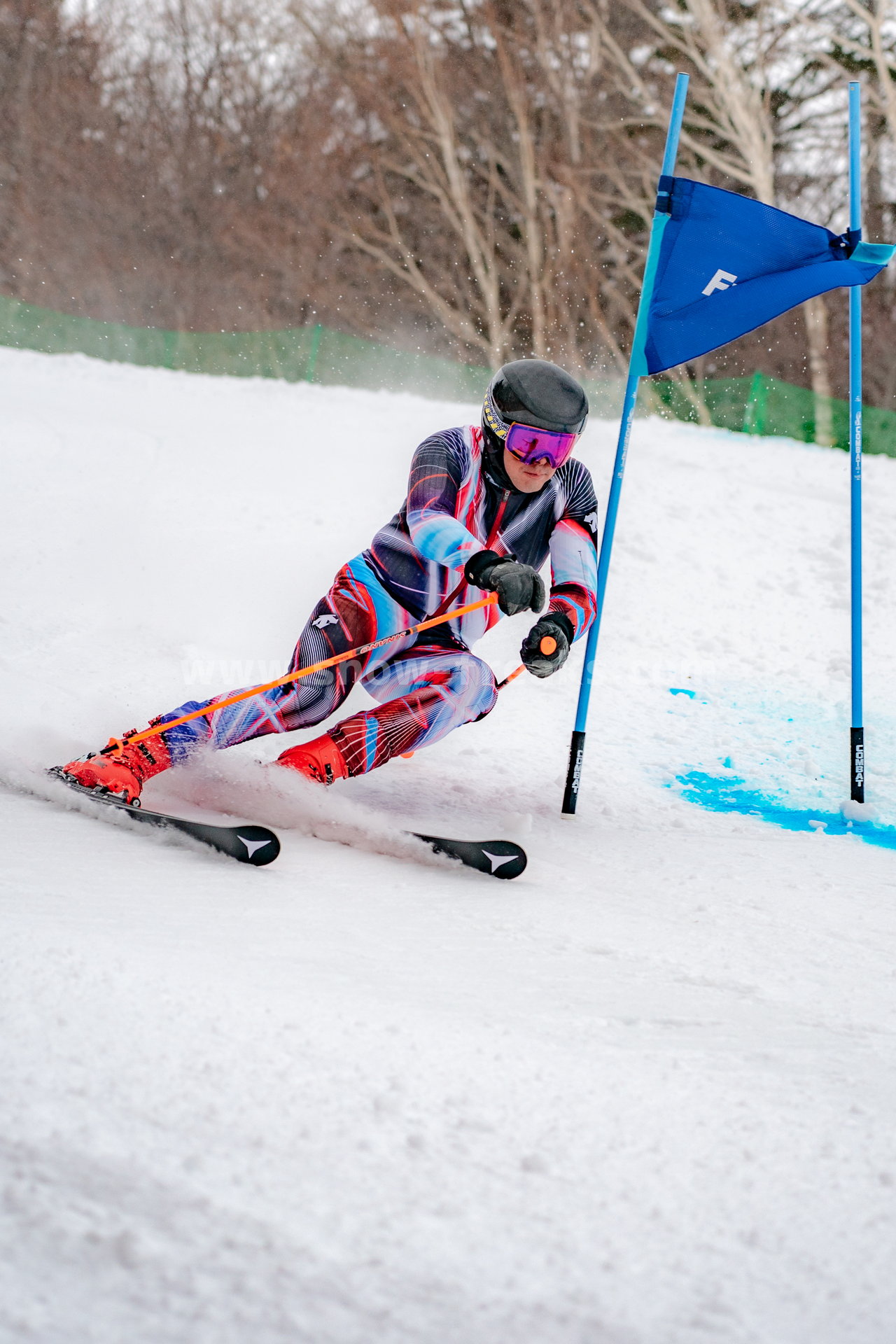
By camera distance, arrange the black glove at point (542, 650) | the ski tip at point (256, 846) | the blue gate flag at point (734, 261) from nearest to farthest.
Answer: the ski tip at point (256, 846) → the black glove at point (542, 650) → the blue gate flag at point (734, 261)

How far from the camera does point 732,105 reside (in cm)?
1786

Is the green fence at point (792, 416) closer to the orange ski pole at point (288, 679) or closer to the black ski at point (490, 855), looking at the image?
the orange ski pole at point (288, 679)

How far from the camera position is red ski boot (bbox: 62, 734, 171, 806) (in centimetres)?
280

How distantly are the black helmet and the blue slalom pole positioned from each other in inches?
19.1

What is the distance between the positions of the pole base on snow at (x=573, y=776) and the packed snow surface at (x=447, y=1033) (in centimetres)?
7

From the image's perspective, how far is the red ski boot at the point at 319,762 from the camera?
9.89ft

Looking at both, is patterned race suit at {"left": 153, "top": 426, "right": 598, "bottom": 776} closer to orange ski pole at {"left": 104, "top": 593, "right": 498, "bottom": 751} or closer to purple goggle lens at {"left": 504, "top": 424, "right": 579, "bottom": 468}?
orange ski pole at {"left": 104, "top": 593, "right": 498, "bottom": 751}

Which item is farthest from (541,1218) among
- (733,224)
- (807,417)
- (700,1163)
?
(807,417)

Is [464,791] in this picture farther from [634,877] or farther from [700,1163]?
[700,1163]

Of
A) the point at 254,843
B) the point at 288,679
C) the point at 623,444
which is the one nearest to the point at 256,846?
the point at 254,843

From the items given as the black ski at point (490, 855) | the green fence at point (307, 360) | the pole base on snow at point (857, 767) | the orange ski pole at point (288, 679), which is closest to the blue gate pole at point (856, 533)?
the pole base on snow at point (857, 767)

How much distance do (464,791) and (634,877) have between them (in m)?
0.88

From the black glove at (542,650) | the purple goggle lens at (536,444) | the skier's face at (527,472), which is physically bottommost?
the black glove at (542,650)

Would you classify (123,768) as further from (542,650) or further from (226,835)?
(542,650)
